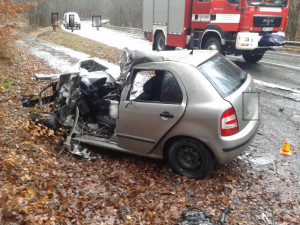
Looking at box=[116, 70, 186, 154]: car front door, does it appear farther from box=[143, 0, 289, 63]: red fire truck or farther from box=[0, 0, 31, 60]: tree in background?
box=[0, 0, 31, 60]: tree in background

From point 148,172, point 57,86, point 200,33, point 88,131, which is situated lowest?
point 148,172

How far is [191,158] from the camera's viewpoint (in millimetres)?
4016

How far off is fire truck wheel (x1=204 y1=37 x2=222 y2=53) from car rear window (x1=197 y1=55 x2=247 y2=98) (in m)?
6.95

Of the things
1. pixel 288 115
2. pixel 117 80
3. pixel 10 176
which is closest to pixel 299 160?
pixel 288 115

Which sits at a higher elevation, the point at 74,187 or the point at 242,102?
the point at 242,102

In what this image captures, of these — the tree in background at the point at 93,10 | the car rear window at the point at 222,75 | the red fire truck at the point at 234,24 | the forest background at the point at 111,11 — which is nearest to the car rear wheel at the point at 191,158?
the car rear window at the point at 222,75

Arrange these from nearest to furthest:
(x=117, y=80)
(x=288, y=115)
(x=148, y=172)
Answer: (x=148, y=172), (x=117, y=80), (x=288, y=115)

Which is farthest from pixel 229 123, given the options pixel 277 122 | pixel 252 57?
pixel 252 57

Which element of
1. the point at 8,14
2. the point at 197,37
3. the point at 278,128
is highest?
the point at 8,14

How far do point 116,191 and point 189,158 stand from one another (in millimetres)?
1096

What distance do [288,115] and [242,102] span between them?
296 centimetres

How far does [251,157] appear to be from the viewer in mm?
4691

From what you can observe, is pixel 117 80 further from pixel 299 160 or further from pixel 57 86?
pixel 299 160

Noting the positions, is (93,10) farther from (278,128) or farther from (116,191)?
(116,191)
